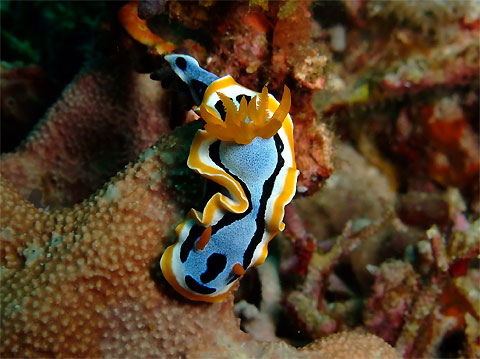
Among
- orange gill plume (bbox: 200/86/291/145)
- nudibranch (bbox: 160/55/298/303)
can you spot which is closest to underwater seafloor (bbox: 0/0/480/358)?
nudibranch (bbox: 160/55/298/303)

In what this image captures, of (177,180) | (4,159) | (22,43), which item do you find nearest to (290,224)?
(177,180)

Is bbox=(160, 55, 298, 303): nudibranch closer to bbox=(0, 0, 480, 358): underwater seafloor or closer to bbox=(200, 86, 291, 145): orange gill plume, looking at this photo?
bbox=(200, 86, 291, 145): orange gill plume

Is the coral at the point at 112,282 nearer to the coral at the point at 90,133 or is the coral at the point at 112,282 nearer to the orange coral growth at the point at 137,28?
the orange coral growth at the point at 137,28

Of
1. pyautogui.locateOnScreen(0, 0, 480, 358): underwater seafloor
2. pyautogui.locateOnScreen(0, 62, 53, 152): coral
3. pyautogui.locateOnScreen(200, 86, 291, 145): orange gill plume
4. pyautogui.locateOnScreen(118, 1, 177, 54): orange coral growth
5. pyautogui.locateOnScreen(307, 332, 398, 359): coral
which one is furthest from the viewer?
pyautogui.locateOnScreen(0, 62, 53, 152): coral

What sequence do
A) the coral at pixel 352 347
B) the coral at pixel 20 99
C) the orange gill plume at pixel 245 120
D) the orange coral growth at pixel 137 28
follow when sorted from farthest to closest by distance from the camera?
1. the coral at pixel 20 99
2. the orange coral growth at pixel 137 28
3. the coral at pixel 352 347
4. the orange gill plume at pixel 245 120

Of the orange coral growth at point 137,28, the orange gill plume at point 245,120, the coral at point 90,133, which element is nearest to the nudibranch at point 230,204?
the orange gill plume at point 245,120

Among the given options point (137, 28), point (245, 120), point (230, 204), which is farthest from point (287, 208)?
point (137, 28)
